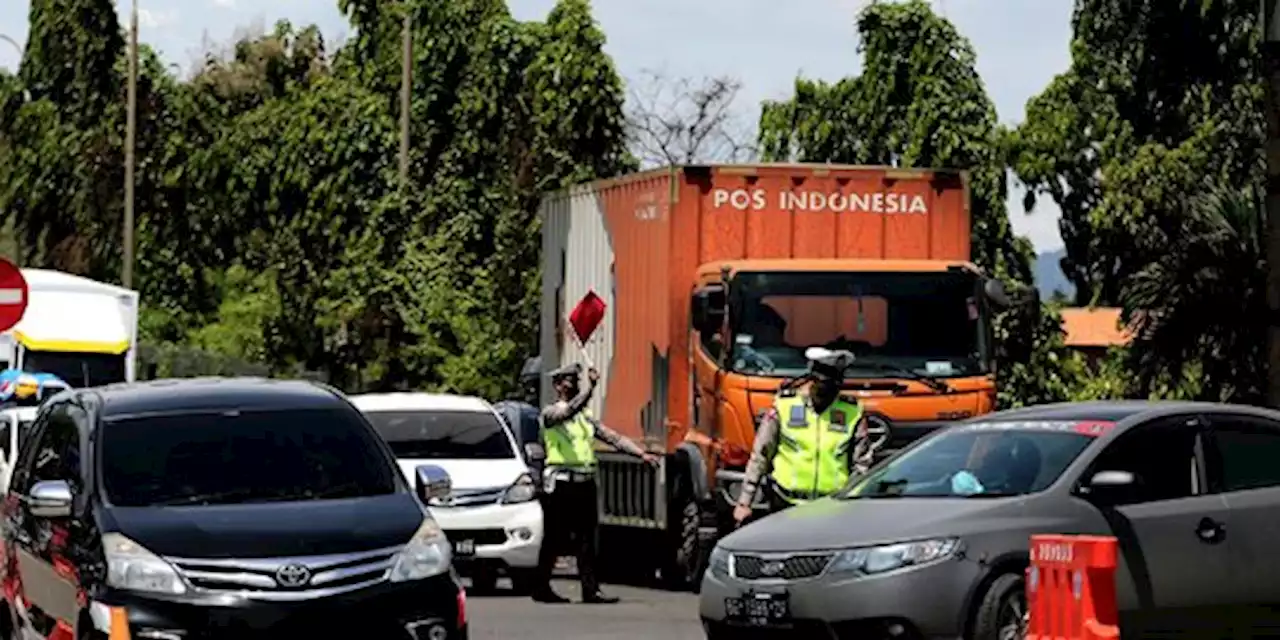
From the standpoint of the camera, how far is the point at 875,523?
1327 cm

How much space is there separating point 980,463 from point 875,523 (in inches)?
33.2

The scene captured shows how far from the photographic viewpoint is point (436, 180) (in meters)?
50.2

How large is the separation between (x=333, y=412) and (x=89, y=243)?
55451 millimetres

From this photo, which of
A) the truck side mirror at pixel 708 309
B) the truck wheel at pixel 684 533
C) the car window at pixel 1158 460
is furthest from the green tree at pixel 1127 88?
the car window at pixel 1158 460

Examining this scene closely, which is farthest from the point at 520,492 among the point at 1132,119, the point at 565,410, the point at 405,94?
the point at 1132,119

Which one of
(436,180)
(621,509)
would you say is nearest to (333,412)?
(621,509)

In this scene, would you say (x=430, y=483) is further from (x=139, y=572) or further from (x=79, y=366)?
(x=79, y=366)

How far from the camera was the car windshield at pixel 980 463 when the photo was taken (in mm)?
13445

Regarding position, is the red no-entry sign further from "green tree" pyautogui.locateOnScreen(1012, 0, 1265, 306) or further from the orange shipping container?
"green tree" pyautogui.locateOnScreen(1012, 0, 1265, 306)

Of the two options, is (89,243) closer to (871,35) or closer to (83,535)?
(871,35)

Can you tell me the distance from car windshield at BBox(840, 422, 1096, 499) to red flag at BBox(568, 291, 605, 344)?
9681 millimetres

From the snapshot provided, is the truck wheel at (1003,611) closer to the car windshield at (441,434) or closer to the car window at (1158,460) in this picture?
the car window at (1158,460)

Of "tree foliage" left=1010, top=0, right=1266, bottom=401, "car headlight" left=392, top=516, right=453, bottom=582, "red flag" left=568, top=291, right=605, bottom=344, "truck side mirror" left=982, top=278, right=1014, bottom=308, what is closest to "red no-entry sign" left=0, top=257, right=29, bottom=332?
"red flag" left=568, top=291, right=605, bottom=344

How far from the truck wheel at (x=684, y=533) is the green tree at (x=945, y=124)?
1799 centimetres
